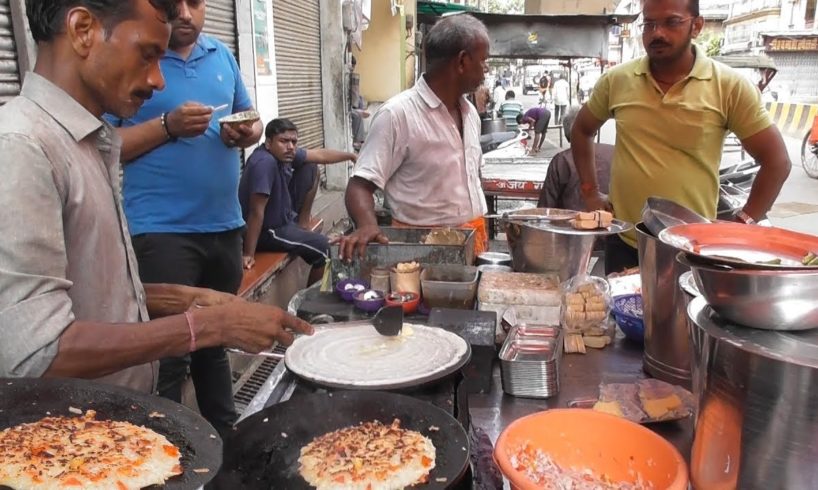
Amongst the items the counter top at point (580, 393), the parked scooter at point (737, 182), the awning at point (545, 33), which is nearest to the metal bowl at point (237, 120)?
the counter top at point (580, 393)

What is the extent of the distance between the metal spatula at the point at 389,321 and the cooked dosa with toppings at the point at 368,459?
453 millimetres

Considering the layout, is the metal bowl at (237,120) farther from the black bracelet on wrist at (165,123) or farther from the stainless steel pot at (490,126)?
the stainless steel pot at (490,126)

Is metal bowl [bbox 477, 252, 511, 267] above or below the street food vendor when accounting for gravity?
below

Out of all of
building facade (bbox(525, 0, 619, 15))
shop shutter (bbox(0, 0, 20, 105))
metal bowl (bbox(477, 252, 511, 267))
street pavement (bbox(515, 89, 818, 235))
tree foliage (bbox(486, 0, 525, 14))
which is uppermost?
tree foliage (bbox(486, 0, 525, 14))

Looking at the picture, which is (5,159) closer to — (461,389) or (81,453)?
(81,453)

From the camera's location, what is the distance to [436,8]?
42.0ft

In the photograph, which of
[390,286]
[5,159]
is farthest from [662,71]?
[5,159]

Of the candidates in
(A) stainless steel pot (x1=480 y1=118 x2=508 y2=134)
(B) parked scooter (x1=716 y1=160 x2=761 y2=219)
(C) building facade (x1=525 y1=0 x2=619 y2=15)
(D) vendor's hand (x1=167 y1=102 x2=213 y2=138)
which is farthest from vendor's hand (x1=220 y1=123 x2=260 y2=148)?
(A) stainless steel pot (x1=480 y1=118 x2=508 y2=134)

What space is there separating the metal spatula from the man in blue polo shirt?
1.56 meters

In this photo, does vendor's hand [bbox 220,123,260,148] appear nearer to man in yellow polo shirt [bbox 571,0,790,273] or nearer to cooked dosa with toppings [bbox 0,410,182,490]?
man in yellow polo shirt [bbox 571,0,790,273]

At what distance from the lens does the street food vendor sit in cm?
316

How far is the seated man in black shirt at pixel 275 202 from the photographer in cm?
518

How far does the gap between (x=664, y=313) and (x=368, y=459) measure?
1010 millimetres

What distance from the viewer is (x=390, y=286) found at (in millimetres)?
2432
